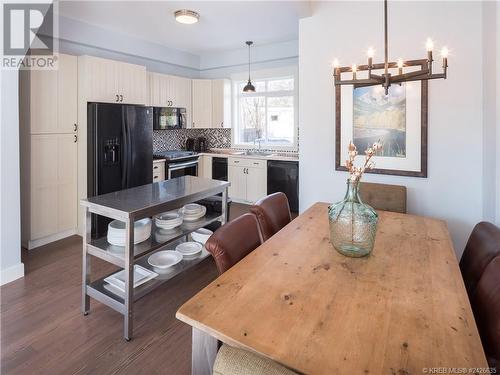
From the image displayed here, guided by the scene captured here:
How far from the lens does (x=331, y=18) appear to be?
314 centimetres

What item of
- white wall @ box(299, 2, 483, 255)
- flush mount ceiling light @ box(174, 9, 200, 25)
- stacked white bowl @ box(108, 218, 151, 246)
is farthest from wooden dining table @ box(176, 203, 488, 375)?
flush mount ceiling light @ box(174, 9, 200, 25)

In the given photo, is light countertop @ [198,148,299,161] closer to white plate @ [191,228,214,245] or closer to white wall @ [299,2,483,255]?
white wall @ [299,2,483,255]

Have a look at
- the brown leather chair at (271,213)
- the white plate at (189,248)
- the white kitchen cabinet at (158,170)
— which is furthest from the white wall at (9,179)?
the brown leather chair at (271,213)

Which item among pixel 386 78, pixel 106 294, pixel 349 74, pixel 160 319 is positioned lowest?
pixel 160 319

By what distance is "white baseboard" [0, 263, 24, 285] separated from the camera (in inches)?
106

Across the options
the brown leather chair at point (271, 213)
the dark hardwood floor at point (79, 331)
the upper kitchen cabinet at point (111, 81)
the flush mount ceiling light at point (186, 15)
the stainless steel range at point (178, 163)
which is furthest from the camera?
the stainless steel range at point (178, 163)

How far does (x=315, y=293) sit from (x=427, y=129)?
2.27 metres

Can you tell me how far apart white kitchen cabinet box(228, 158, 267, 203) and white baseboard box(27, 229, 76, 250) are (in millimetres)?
2639

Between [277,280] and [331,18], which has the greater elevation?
[331,18]

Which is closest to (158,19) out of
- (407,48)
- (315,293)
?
(407,48)

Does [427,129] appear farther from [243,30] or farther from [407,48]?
[243,30]

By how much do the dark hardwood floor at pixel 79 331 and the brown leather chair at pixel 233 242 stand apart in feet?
2.67

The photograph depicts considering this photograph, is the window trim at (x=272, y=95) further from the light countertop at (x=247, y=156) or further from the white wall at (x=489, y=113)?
the white wall at (x=489, y=113)

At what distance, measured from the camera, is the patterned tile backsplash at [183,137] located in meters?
5.61
